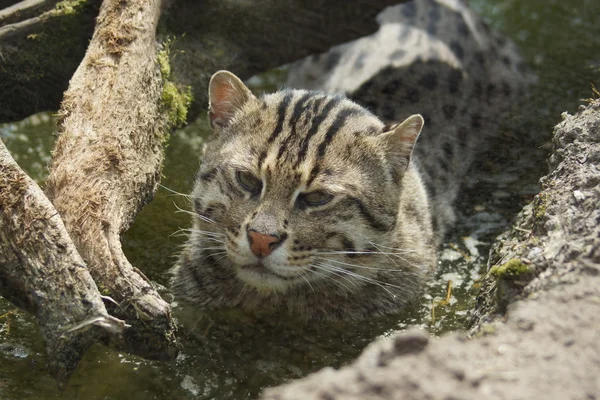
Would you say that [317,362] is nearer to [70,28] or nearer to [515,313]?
[515,313]

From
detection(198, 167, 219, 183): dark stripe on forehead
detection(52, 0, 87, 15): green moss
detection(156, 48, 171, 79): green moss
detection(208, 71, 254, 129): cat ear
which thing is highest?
detection(52, 0, 87, 15): green moss

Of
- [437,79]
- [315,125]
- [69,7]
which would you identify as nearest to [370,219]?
[315,125]

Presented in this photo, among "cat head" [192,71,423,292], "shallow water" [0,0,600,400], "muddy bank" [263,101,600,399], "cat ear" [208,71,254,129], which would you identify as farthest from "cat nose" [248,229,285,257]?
"muddy bank" [263,101,600,399]

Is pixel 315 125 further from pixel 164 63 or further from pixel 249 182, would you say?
pixel 164 63

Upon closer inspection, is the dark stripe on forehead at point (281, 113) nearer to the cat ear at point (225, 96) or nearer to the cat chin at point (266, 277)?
the cat ear at point (225, 96)

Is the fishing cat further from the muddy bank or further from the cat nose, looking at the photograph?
the muddy bank

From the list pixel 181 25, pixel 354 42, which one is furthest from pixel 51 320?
pixel 354 42

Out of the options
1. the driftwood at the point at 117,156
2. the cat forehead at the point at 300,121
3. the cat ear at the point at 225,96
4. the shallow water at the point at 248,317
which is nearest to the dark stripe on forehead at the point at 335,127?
the cat forehead at the point at 300,121
